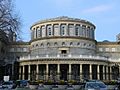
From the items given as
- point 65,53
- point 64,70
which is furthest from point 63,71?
point 65,53

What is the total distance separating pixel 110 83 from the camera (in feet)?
184

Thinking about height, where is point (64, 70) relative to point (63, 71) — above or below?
above

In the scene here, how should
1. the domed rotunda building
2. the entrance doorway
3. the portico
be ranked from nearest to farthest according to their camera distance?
the portico → the domed rotunda building → the entrance doorway

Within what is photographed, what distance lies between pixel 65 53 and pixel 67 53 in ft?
6.63

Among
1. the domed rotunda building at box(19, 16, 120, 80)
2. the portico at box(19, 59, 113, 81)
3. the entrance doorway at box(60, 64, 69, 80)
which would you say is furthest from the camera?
the entrance doorway at box(60, 64, 69, 80)

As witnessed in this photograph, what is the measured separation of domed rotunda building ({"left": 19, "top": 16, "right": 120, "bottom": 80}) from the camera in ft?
282

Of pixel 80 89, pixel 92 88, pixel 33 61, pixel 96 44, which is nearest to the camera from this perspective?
pixel 92 88

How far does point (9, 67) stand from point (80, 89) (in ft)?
154

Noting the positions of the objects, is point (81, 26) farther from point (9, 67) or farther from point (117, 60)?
point (9, 67)

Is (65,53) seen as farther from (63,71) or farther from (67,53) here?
(63,71)

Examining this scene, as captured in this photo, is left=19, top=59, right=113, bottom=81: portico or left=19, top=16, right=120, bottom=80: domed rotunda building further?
left=19, top=16, right=120, bottom=80: domed rotunda building

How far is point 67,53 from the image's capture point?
9056 centimetres

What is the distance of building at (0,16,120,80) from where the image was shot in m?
85.9

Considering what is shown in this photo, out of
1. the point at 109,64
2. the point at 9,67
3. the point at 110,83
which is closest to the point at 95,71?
the point at 109,64
